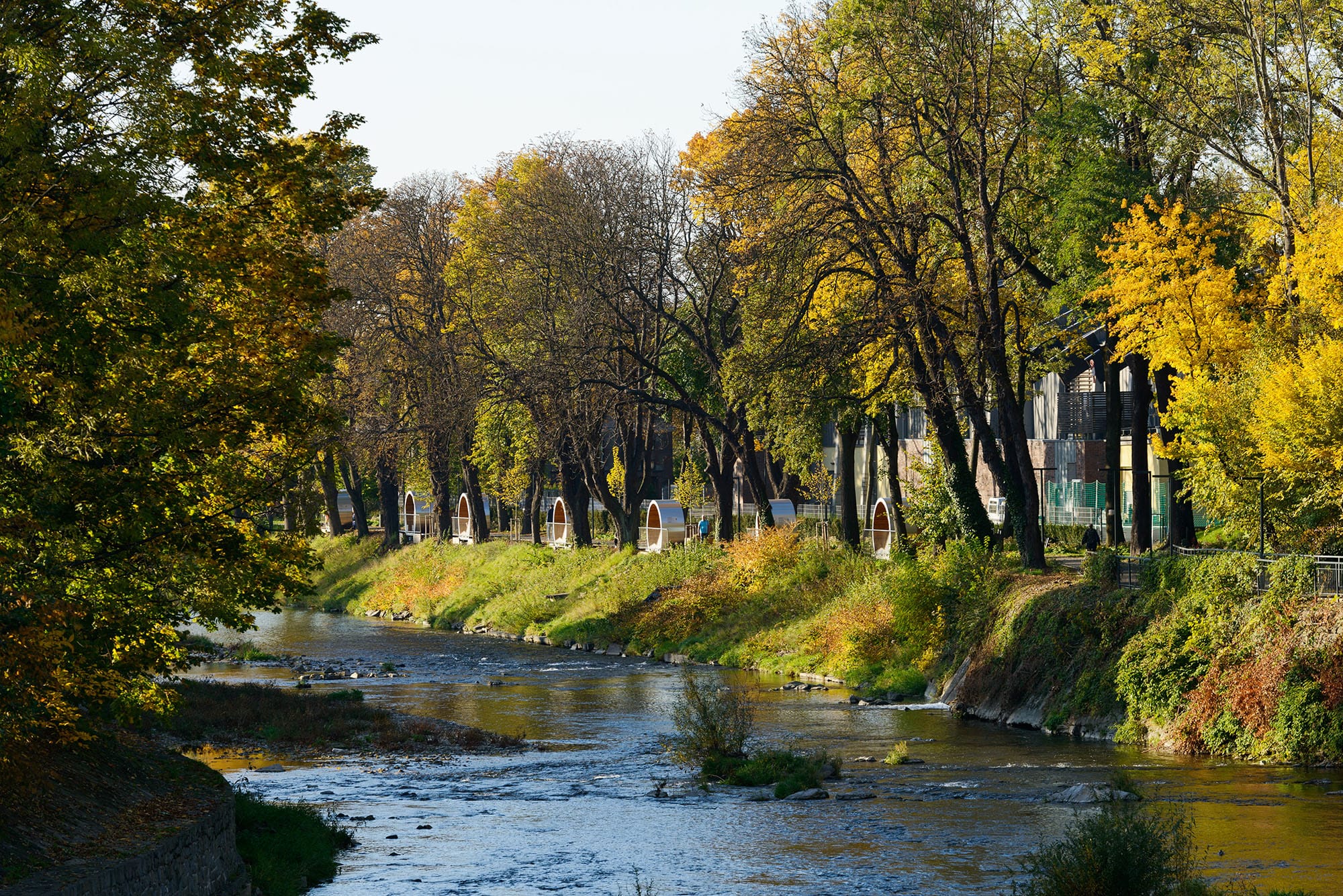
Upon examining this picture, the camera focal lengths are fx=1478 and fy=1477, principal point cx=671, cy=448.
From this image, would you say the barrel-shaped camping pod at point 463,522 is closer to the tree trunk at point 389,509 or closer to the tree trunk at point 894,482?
the tree trunk at point 389,509

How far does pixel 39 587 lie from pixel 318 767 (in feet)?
51.9

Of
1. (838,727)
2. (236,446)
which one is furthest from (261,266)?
(838,727)

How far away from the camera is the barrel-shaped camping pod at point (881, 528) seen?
47.3 meters

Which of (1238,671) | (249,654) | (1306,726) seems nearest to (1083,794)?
(1306,726)

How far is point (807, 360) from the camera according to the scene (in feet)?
122

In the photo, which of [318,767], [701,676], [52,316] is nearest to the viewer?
[52,316]

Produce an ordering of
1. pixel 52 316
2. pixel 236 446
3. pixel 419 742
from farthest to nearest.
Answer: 1. pixel 419 742
2. pixel 236 446
3. pixel 52 316

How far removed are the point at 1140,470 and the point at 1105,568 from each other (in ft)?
23.8

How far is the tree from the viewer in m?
13.8

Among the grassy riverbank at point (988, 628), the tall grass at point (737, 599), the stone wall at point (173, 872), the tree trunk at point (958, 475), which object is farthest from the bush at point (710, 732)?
the tree trunk at point (958, 475)

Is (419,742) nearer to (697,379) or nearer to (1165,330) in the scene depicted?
(1165,330)

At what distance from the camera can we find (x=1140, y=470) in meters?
39.3

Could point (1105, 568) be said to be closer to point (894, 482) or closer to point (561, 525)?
point (894, 482)

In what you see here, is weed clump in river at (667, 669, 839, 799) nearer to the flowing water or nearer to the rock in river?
the flowing water
